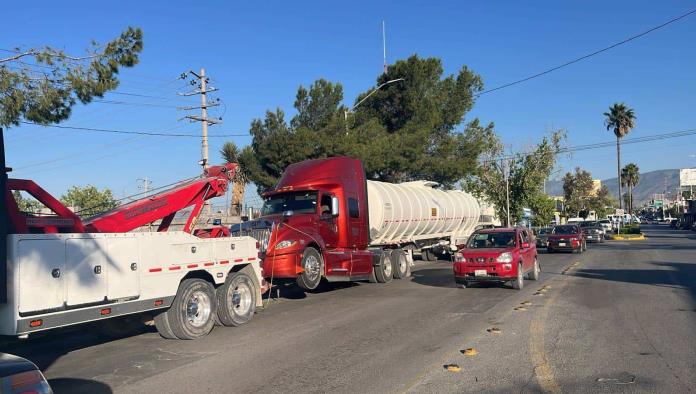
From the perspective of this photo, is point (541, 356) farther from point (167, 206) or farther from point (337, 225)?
point (337, 225)

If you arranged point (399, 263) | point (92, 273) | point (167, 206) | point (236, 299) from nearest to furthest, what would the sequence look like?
point (92, 273) → point (167, 206) → point (236, 299) → point (399, 263)

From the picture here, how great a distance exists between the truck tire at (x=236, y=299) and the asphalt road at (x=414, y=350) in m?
0.25

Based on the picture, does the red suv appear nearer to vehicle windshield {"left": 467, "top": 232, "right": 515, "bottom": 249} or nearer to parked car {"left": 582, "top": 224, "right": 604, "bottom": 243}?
vehicle windshield {"left": 467, "top": 232, "right": 515, "bottom": 249}

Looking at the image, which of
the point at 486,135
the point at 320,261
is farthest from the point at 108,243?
the point at 486,135

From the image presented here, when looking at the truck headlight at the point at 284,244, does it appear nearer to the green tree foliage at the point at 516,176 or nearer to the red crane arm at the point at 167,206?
the red crane arm at the point at 167,206

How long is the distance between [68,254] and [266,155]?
24.3 m

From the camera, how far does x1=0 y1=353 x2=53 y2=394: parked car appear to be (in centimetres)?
340

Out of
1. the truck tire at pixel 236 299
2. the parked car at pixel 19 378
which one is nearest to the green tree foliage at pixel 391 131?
the truck tire at pixel 236 299

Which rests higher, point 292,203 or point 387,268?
point 292,203

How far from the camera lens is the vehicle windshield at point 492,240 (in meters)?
15.7

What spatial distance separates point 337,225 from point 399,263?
4442 mm

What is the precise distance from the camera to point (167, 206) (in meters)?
10.5

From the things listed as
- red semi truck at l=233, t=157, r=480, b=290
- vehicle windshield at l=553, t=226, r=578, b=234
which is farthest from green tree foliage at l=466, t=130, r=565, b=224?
red semi truck at l=233, t=157, r=480, b=290

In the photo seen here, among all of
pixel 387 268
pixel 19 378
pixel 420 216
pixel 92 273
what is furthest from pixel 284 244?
pixel 420 216
